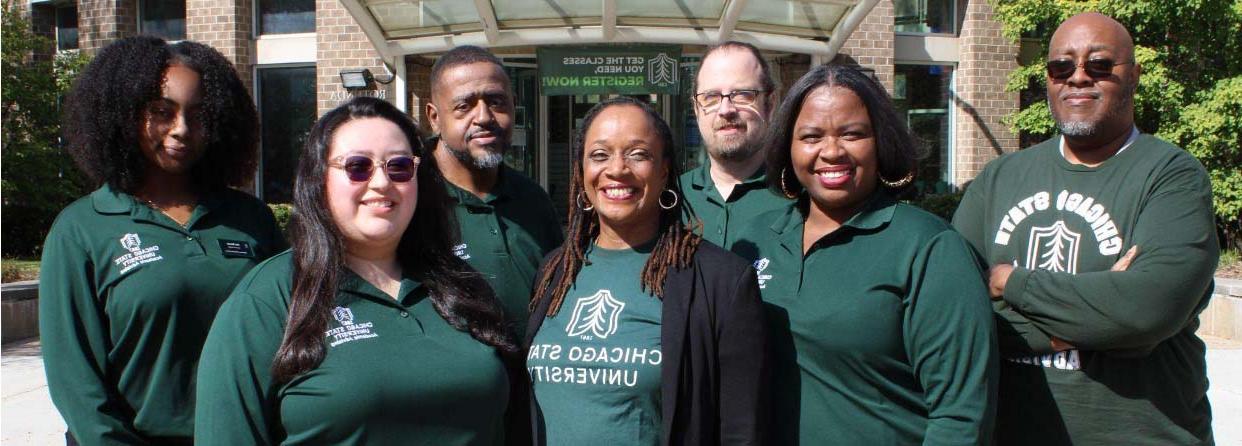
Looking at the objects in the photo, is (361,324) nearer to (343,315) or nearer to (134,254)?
(343,315)

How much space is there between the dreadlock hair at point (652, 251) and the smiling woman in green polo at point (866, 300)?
25 centimetres

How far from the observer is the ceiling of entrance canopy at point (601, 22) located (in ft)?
38.3

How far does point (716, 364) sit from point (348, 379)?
0.89 metres

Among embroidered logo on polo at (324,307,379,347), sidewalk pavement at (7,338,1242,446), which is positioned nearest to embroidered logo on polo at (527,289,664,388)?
embroidered logo on polo at (324,307,379,347)

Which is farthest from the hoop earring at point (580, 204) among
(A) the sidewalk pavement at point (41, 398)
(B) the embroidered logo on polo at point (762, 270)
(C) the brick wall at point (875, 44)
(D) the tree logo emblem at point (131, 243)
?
(C) the brick wall at point (875, 44)

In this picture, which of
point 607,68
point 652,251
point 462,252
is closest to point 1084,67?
point 652,251

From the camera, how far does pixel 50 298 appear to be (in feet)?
8.70

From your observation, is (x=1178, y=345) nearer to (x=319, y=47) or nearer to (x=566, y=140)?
(x=566, y=140)

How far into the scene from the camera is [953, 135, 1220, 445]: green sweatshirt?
2.51 metres

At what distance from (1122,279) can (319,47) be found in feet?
44.3

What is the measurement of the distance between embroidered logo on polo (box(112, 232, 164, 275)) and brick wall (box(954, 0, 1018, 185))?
45.4 ft

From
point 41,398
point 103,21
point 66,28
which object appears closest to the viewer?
point 41,398

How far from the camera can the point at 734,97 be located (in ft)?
11.8

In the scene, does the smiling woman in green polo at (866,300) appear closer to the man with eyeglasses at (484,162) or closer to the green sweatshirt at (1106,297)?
the green sweatshirt at (1106,297)
